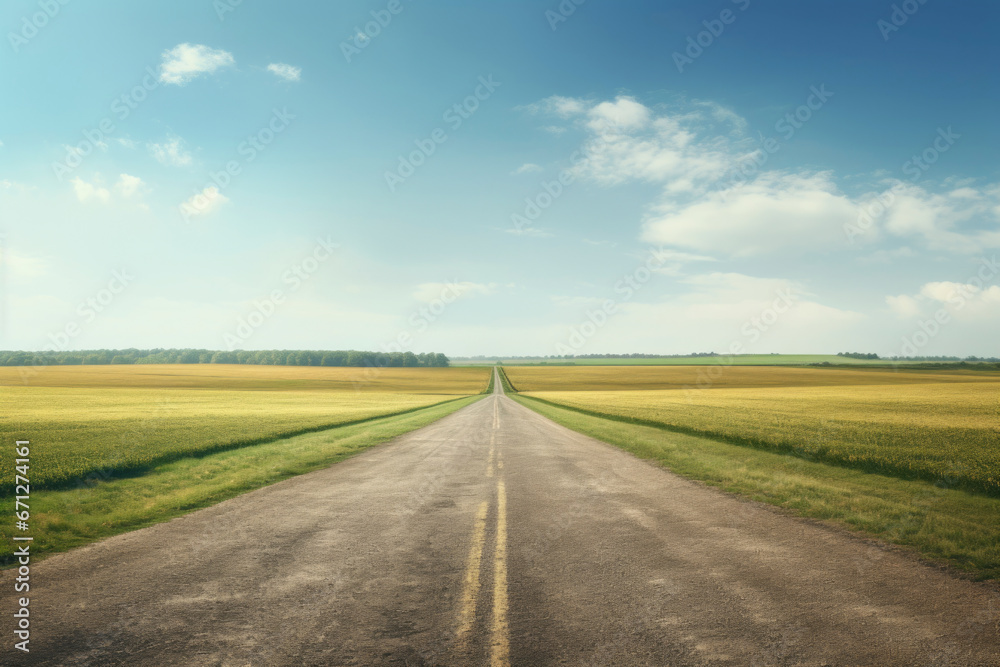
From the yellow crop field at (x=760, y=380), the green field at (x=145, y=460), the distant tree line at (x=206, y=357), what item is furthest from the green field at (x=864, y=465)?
the distant tree line at (x=206, y=357)

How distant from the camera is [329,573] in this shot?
20.6 ft

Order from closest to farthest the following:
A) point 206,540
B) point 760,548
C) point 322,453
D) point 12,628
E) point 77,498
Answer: point 12,628 → point 760,548 → point 206,540 → point 77,498 → point 322,453

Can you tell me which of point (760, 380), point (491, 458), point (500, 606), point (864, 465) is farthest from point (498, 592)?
point (760, 380)

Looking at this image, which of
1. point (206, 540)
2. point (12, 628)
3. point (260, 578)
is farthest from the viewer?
point (206, 540)

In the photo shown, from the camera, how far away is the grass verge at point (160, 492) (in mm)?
8266

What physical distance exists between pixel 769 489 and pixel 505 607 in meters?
8.70

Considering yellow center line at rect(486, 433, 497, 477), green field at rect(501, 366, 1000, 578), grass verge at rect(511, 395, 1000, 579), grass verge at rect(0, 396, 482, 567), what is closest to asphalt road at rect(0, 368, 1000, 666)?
grass verge at rect(511, 395, 1000, 579)

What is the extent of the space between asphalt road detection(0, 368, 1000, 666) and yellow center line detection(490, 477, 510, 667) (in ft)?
0.10

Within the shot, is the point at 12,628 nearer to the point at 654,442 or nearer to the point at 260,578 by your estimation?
the point at 260,578

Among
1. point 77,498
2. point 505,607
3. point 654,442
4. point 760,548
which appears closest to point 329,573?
point 505,607

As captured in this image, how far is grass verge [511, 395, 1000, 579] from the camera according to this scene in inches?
283

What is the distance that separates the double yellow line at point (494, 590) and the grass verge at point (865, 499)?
6.02 meters

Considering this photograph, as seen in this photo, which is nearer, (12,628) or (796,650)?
(796,650)

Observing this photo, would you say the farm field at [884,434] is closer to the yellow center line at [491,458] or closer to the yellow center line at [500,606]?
the yellow center line at [491,458]
